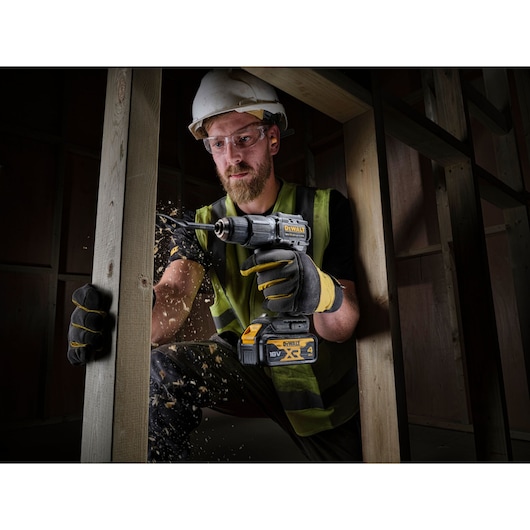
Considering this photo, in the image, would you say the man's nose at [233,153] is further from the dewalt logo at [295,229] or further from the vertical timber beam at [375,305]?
the vertical timber beam at [375,305]

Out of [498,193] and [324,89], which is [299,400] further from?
[498,193]

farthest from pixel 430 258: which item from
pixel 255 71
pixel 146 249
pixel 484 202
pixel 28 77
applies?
pixel 28 77

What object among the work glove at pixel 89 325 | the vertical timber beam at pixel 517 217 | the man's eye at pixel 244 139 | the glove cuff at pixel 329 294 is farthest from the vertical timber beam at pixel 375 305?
the vertical timber beam at pixel 517 217

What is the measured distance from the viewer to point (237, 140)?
113cm

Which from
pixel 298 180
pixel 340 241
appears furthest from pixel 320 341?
pixel 298 180

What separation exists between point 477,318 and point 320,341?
2.51 feet

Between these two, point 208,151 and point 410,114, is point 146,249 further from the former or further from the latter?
point 410,114

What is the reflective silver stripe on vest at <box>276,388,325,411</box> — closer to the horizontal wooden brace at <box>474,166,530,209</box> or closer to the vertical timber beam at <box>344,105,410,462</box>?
the vertical timber beam at <box>344,105,410,462</box>

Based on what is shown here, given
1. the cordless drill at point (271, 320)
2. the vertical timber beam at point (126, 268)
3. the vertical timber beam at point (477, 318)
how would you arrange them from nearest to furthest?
the vertical timber beam at point (126, 268) < the cordless drill at point (271, 320) < the vertical timber beam at point (477, 318)

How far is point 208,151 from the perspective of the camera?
110 cm

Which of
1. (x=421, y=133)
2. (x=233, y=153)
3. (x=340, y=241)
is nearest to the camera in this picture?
(x=233, y=153)

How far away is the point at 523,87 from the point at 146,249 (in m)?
2.15

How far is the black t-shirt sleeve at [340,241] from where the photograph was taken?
1.22 meters

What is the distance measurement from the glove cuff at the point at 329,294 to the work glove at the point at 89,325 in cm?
56
